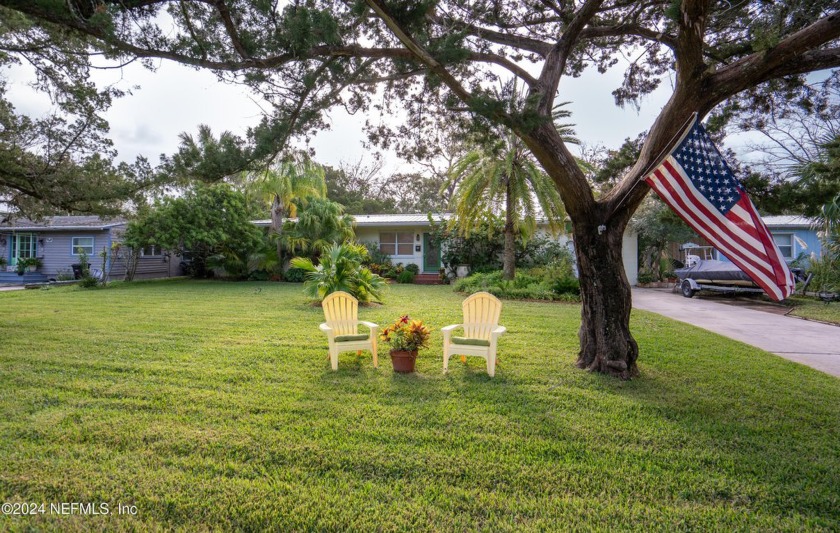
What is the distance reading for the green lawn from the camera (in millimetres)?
9633

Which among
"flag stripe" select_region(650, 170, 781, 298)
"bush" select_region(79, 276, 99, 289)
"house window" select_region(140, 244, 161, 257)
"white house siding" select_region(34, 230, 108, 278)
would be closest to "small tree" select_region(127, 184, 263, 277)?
"bush" select_region(79, 276, 99, 289)

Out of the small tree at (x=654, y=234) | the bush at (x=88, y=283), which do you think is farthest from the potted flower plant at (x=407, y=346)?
the bush at (x=88, y=283)

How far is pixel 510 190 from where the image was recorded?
13.3m

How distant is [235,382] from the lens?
15.2ft

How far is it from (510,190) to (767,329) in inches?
293

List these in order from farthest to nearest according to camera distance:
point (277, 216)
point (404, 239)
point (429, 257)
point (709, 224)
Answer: point (404, 239) → point (429, 257) → point (277, 216) → point (709, 224)

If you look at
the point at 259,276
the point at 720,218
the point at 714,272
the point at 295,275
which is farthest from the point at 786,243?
the point at 259,276

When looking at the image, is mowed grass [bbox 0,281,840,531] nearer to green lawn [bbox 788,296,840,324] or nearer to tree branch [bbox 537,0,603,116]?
tree branch [bbox 537,0,603,116]

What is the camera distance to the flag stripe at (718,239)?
3789mm

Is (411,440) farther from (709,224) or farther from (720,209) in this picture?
(720,209)

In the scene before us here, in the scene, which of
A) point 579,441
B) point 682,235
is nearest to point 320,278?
point 579,441

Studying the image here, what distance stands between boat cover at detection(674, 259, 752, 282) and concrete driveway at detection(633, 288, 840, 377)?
1113 mm

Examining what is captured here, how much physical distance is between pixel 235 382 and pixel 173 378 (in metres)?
0.75

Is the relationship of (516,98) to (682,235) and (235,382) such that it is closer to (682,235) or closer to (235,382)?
(235,382)
